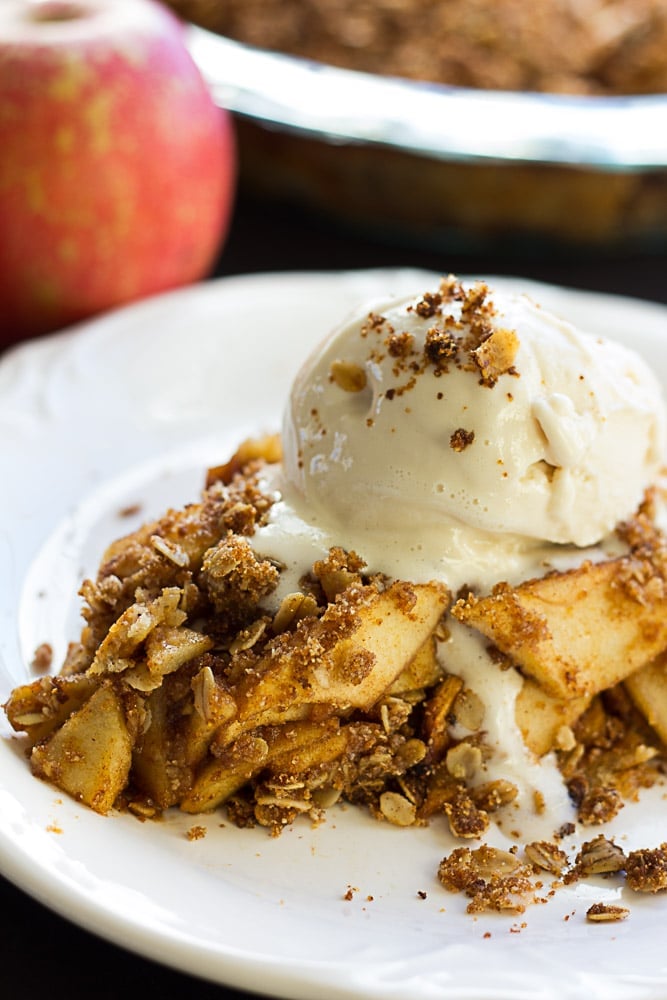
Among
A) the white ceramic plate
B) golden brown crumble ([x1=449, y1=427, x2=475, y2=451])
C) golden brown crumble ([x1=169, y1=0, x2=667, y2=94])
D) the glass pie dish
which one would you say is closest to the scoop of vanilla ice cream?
golden brown crumble ([x1=449, y1=427, x2=475, y2=451])

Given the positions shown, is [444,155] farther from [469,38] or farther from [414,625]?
[414,625]

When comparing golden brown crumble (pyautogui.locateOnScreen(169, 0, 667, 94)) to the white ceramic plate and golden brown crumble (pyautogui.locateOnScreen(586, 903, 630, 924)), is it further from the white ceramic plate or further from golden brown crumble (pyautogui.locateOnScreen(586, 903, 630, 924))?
golden brown crumble (pyautogui.locateOnScreen(586, 903, 630, 924))

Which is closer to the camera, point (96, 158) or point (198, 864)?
point (198, 864)

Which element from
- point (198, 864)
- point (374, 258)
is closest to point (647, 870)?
point (198, 864)

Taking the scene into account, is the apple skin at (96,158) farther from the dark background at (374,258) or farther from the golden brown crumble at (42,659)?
the golden brown crumble at (42,659)

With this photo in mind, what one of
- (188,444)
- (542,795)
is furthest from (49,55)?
(542,795)
